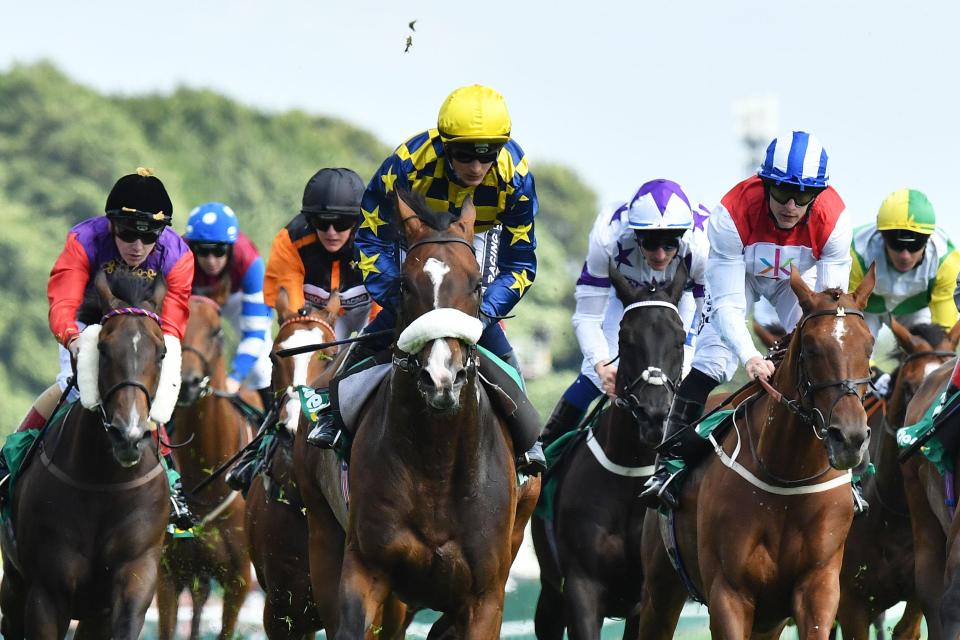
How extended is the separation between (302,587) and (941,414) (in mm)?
3404

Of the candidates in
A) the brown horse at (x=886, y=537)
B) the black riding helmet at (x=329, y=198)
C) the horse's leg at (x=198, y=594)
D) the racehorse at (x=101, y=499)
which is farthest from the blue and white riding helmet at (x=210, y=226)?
the brown horse at (x=886, y=537)

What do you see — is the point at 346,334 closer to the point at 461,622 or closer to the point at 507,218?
the point at 507,218

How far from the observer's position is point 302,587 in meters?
9.80

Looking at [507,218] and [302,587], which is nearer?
[507,218]

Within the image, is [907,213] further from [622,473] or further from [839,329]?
[839,329]

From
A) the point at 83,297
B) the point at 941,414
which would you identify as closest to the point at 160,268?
the point at 83,297

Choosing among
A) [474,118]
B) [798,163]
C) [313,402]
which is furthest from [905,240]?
[313,402]

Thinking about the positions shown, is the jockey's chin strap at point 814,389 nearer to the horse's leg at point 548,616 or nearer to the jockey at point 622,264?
the jockey at point 622,264

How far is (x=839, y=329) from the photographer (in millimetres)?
7598

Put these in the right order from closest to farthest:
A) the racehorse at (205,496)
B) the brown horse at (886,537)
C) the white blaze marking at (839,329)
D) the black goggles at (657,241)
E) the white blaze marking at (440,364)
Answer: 1. the white blaze marking at (440,364)
2. the white blaze marking at (839,329)
3. the black goggles at (657,241)
4. the brown horse at (886,537)
5. the racehorse at (205,496)

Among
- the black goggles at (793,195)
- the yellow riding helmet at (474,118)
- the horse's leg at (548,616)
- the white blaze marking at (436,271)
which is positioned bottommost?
Answer: the horse's leg at (548,616)

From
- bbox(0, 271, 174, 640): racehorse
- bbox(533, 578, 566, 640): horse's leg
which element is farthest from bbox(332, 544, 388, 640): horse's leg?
bbox(533, 578, 566, 640): horse's leg

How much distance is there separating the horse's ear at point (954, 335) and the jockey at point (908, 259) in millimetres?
336

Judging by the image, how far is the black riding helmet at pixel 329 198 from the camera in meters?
10.9
